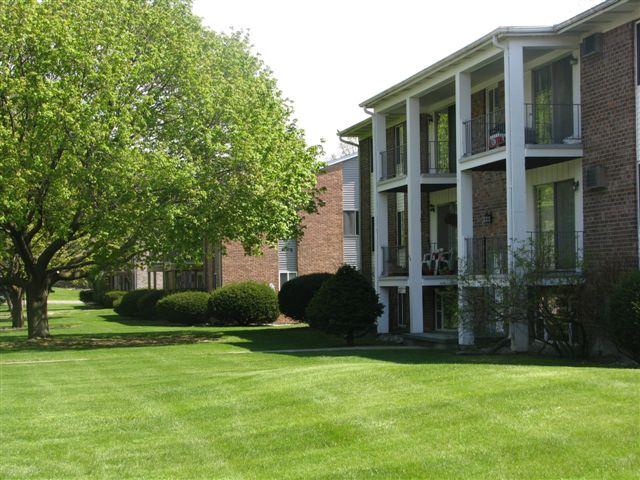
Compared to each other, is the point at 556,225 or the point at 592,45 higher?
the point at 592,45

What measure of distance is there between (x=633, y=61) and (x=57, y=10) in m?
16.5

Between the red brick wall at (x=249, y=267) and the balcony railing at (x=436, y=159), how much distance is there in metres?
18.3

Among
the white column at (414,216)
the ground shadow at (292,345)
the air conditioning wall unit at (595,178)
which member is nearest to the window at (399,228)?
the ground shadow at (292,345)

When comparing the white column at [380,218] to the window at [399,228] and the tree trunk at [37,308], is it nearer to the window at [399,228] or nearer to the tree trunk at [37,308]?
the window at [399,228]

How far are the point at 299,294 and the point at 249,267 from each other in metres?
10.2

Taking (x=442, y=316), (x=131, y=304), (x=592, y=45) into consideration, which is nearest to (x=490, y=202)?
(x=442, y=316)

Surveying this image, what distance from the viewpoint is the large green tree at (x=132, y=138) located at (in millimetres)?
25812

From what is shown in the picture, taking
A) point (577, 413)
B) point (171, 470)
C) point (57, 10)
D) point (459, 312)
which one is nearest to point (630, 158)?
point (459, 312)

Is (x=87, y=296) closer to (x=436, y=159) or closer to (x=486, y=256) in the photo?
(x=436, y=159)

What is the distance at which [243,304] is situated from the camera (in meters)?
41.2

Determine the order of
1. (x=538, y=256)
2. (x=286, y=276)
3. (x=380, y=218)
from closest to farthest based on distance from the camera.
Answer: (x=538, y=256) < (x=380, y=218) < (x=286, y=276)

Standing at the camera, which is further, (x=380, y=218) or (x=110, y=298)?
(x=110, y=298)

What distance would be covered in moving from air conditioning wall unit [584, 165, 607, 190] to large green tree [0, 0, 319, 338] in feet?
35.0

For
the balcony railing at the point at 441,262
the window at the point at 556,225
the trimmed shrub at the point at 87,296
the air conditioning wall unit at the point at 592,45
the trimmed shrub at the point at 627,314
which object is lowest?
the trimmed shrub at the point at 87,296
